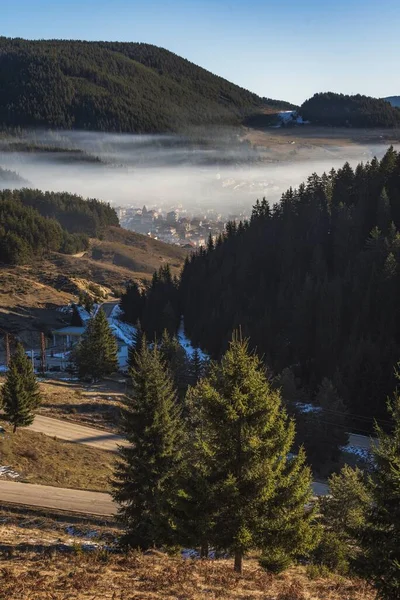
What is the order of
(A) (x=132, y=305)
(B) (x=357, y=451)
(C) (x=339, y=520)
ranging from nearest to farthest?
(C) (x=339, y=520) → (B) (x=357, y=451) → (A) (x=132, y=305)

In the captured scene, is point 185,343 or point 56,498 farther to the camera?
point 185,343

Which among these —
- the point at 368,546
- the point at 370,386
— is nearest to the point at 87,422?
the point at 370,386

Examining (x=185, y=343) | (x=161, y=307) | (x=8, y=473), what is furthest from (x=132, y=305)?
(x=8, y=473)

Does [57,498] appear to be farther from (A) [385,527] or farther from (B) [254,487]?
(A) [385,527]

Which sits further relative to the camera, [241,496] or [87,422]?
[87,422]

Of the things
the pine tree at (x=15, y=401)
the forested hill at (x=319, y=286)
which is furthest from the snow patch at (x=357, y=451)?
the pine tree at (x=15, y=401)

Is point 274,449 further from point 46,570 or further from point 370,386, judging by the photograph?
point 370,386

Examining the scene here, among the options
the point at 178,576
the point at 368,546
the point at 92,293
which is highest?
the point at 368,546
